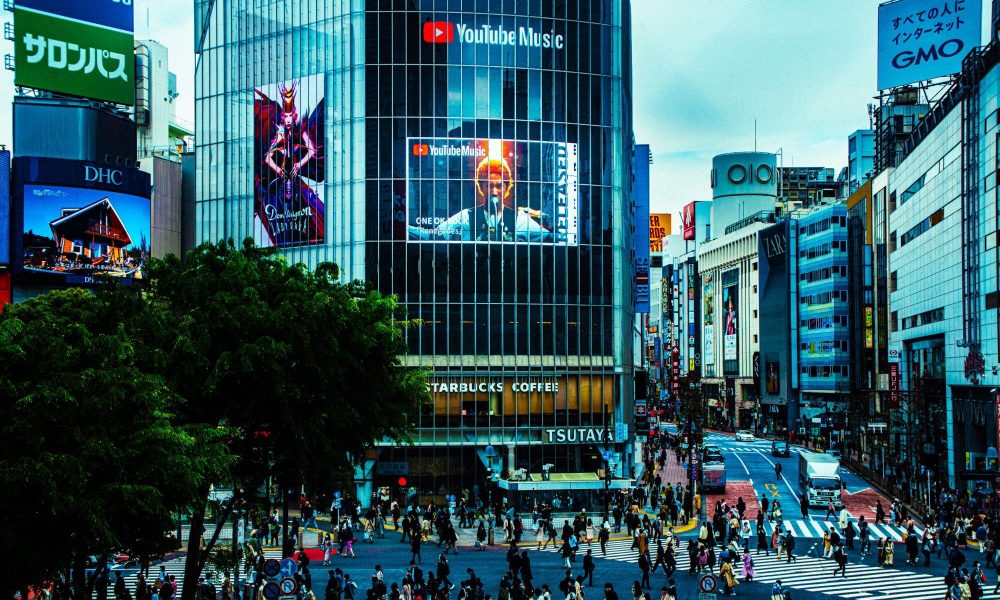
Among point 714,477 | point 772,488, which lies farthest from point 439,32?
point 772,488

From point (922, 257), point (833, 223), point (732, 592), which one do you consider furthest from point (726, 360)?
point (732, 592)

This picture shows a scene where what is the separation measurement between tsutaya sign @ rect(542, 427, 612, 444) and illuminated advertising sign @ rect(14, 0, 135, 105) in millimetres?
41783

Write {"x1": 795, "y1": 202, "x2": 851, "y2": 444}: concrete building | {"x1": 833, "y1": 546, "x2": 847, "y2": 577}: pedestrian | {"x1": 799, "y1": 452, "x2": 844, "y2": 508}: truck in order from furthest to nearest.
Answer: {"x1": 795, "y1": 202, "x2": 851, "y2": 444}: concrete building < {"x1": 799, "y1": 452, "x2": 844, "y2": 508}: truck < {"x1": 833, "y1": 546, "x2": 847, "y2": 577}: pedestrian

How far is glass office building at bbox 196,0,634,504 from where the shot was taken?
236 ft

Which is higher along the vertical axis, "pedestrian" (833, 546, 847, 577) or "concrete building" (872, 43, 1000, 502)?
"concrete building" (872, 43, 1000, 502)

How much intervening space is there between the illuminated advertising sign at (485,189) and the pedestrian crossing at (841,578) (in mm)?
28929

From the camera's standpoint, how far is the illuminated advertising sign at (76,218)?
78.0 metres

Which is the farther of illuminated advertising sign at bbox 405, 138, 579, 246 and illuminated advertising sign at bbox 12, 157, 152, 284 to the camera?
illuminated advertising sign at bbox 12, 157, 152, 284

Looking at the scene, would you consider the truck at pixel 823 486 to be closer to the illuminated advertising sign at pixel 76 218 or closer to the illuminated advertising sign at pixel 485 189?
the illuminated advertising sign at pixel 485 189

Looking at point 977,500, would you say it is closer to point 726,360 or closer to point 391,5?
point 391,5

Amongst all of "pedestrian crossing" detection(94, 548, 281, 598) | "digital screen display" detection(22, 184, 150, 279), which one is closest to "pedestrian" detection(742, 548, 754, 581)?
"pedestrian crossing" detection(94, 548, 281, 598)

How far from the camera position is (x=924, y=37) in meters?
89.4

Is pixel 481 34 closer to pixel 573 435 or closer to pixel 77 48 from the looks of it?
pixel 573 435

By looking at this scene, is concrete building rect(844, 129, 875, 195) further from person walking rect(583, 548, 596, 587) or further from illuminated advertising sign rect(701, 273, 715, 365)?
person walking rect(583, 548, 596, 587)
